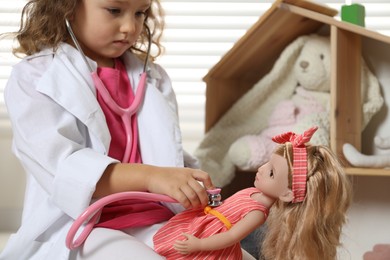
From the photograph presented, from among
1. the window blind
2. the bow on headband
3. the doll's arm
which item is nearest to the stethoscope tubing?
the doll's arm

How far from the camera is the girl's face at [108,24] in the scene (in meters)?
1.29

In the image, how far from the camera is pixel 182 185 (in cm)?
111

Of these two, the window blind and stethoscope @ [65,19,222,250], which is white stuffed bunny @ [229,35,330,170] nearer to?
the window blind

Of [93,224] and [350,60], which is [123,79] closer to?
[93,224]

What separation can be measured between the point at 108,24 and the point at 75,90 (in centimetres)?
15

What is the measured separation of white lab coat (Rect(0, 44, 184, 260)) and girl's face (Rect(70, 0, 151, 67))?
41 millimetres

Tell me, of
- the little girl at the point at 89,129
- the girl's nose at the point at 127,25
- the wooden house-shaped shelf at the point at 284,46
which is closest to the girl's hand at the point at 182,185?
the little girl at the point at 89,129

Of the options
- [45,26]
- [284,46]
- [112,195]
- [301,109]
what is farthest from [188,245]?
[284,46]

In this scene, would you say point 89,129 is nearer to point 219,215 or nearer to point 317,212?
point 219,215

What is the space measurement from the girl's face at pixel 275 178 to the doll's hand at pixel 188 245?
14 centimetres

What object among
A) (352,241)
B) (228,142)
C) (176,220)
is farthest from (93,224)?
(352,241)

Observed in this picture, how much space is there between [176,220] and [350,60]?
82 centimetres

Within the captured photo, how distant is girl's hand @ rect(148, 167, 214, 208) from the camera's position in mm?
1096

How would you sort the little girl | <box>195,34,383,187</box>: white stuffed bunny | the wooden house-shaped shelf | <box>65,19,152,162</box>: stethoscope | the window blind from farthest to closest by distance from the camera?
the window blind → <box>195,34,383,187</box>: white stuffed bunny → the wooden house-shaped shelf → <box>65,19,152,162</box>: stethoscope → the little girl
